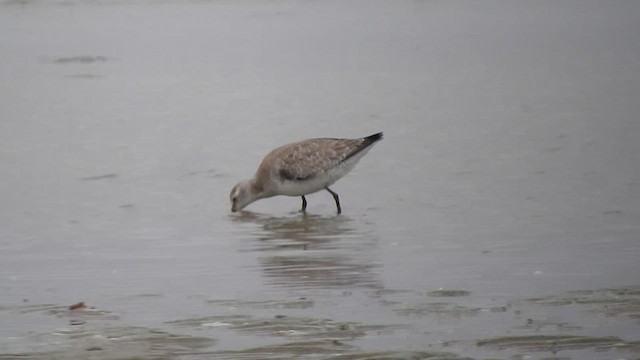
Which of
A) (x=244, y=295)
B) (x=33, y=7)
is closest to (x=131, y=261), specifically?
(x=244, y=295)

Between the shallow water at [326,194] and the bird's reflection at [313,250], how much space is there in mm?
42

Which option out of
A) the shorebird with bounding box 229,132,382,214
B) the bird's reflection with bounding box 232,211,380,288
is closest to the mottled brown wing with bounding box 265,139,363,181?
the shorebird with bounding box 229,132,382,214

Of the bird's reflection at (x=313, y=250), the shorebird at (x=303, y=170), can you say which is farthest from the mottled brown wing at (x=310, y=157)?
the bird's reflection at (x=313, y=250)

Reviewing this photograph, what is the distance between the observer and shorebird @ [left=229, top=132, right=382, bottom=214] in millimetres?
12742

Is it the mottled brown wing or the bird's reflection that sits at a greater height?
the mottled brown wing

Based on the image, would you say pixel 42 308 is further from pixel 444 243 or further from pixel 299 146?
pixel 299 146

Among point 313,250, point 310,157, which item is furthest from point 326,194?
point 313,250

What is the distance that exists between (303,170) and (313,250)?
88.0 inches

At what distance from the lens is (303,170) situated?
41.8ft

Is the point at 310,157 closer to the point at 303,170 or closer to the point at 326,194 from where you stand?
the point at 303,170

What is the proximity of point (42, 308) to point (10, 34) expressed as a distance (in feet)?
66.0

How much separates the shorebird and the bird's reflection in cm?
22

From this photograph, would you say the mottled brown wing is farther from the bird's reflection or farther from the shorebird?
the bird's reflection

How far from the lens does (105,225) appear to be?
39.4 feet
